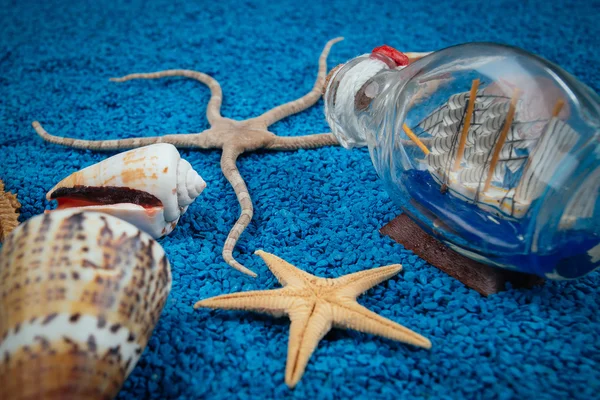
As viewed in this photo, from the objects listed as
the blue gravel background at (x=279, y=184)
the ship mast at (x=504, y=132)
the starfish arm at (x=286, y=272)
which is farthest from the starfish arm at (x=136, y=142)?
the ship mast at (x=504, y=132)

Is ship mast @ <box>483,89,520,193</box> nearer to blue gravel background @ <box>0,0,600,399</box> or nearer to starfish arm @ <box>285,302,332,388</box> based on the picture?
blue gravel background @ <box>0,0,600,399</box>

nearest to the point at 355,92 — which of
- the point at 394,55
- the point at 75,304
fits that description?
the point at 394,55

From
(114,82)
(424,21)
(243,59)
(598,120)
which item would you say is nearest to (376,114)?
(598,120)

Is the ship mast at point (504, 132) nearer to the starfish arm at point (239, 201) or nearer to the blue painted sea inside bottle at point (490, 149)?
the blue painted sea inside bottle at point (490, 149)

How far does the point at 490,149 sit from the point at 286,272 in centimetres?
68

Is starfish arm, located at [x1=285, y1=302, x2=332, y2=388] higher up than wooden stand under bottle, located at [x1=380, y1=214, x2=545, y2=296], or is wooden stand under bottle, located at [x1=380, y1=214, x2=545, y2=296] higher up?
wooden stand under bottle, located at [x1=380, y1=214, x2=545, y2=296]

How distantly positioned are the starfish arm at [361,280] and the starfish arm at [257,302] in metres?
0.15

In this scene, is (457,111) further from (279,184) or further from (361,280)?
(279,184)

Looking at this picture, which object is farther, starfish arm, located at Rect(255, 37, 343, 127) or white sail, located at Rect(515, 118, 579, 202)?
starfish arm, located at Rect(255, 37, 343, 127)

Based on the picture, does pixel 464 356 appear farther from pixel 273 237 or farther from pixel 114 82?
pixel 114 82

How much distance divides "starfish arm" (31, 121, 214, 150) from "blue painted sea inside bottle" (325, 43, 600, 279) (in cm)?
68

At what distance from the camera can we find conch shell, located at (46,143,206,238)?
153cm

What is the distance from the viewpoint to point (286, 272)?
1442 millimetres

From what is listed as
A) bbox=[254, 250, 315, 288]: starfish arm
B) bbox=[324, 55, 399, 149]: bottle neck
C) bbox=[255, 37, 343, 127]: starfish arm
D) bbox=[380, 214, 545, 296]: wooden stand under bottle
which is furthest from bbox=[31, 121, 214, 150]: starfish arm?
bbox=[380, 214, 545, 296]: wooden stand under bottle
